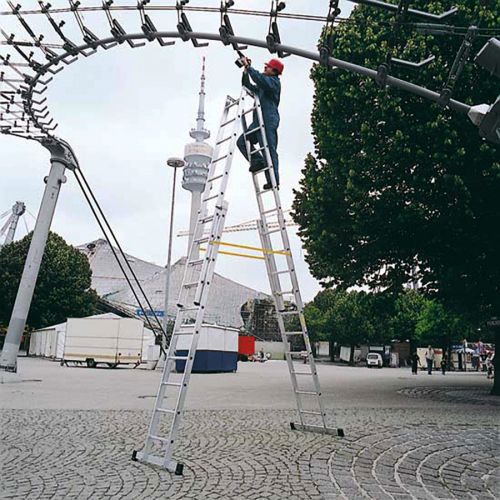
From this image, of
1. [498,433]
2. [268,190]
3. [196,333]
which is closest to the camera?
[196,333]

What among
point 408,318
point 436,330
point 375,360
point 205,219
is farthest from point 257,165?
point 408,318

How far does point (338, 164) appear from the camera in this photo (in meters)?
15.8

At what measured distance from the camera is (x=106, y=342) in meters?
33.7

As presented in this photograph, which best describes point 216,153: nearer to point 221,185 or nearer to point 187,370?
point 221,185

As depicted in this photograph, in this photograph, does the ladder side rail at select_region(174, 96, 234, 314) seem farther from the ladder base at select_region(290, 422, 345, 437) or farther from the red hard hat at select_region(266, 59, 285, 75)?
the ladder base at select_region(290, 422, 345, 437)

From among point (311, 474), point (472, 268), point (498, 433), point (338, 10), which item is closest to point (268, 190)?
point (338, 10)

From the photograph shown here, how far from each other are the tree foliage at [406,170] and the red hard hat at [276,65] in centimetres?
441

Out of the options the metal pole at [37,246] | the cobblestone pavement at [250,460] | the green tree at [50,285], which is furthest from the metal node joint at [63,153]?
the green tree at [50,285]

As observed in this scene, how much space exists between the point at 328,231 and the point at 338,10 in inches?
389

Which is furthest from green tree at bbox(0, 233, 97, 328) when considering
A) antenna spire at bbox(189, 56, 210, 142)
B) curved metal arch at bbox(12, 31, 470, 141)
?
antenna spire at bbox(189, 56, 210, 142)

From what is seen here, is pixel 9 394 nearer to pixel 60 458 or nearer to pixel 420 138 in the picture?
pixel 60 458

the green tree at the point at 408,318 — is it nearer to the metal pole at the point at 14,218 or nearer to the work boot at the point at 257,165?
the work boot at the point at 257,165

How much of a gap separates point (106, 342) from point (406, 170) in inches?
977

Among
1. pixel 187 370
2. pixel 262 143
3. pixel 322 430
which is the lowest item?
pixel 322 430
